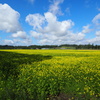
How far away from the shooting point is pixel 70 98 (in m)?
5.64

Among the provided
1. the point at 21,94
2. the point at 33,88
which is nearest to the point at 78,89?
the point at 33,88

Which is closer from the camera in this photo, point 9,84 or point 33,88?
point 33,88

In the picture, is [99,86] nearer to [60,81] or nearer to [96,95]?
[96,95]

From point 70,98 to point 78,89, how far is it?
0.86m

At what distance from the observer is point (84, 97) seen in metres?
5.62

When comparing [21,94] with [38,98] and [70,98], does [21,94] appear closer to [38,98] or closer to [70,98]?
[38,98]

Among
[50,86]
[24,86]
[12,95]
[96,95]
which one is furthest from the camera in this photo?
[24,86]

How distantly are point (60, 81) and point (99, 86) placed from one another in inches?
106

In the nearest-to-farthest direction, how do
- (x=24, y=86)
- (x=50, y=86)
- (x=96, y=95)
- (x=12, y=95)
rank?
(x=96, y=95), (x=12, y=95), (x=50, y=86), (x=24, y=86)

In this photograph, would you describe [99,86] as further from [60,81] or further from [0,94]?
[0,94]

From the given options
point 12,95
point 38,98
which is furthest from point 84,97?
point 12,95

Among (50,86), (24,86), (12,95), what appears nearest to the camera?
(12,95)

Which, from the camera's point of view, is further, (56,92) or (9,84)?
(9,84)

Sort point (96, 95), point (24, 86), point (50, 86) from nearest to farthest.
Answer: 1. point (96, 95)
2. point (50, 86)
3. point (24, 86)
